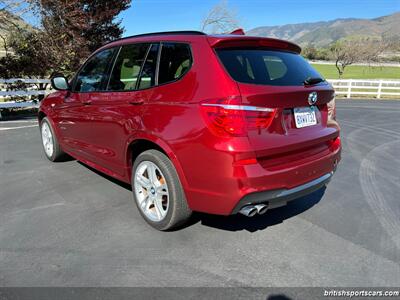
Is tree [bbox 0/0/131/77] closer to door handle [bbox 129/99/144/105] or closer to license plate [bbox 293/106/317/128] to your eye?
door handle [bbox 129/99/144/105]

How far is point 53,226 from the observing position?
3523 mm

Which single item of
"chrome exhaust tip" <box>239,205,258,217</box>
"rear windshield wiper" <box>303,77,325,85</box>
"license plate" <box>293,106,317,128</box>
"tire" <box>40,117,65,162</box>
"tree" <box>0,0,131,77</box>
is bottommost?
"chrome exhaust tip" <box>239,205,258,217</box>

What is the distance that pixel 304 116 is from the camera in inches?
122

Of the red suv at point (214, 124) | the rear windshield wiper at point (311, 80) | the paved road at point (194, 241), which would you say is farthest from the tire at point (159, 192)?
the rear windshield wiper at point (311, 80)

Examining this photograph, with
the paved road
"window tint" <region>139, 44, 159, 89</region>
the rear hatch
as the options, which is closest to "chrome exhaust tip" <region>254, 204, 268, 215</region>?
the rear hatch

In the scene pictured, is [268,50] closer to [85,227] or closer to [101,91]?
[101,91]

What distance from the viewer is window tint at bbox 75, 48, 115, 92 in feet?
13.7

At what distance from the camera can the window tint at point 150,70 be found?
3342mm

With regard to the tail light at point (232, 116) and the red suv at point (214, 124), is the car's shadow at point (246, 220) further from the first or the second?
the tail light at point (232, 116)

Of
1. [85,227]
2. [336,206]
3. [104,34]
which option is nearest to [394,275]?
[336,206]

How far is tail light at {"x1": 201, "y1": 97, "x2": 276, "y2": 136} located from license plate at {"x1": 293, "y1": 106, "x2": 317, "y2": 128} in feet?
1.32

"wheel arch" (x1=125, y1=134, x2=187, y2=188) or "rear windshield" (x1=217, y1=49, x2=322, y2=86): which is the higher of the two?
"rear windshield" (x1=217, y1=49, x2=322, y2=86)

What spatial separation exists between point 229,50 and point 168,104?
71 centimetres

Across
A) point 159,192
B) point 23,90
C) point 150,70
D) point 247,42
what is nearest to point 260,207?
point 159,192
